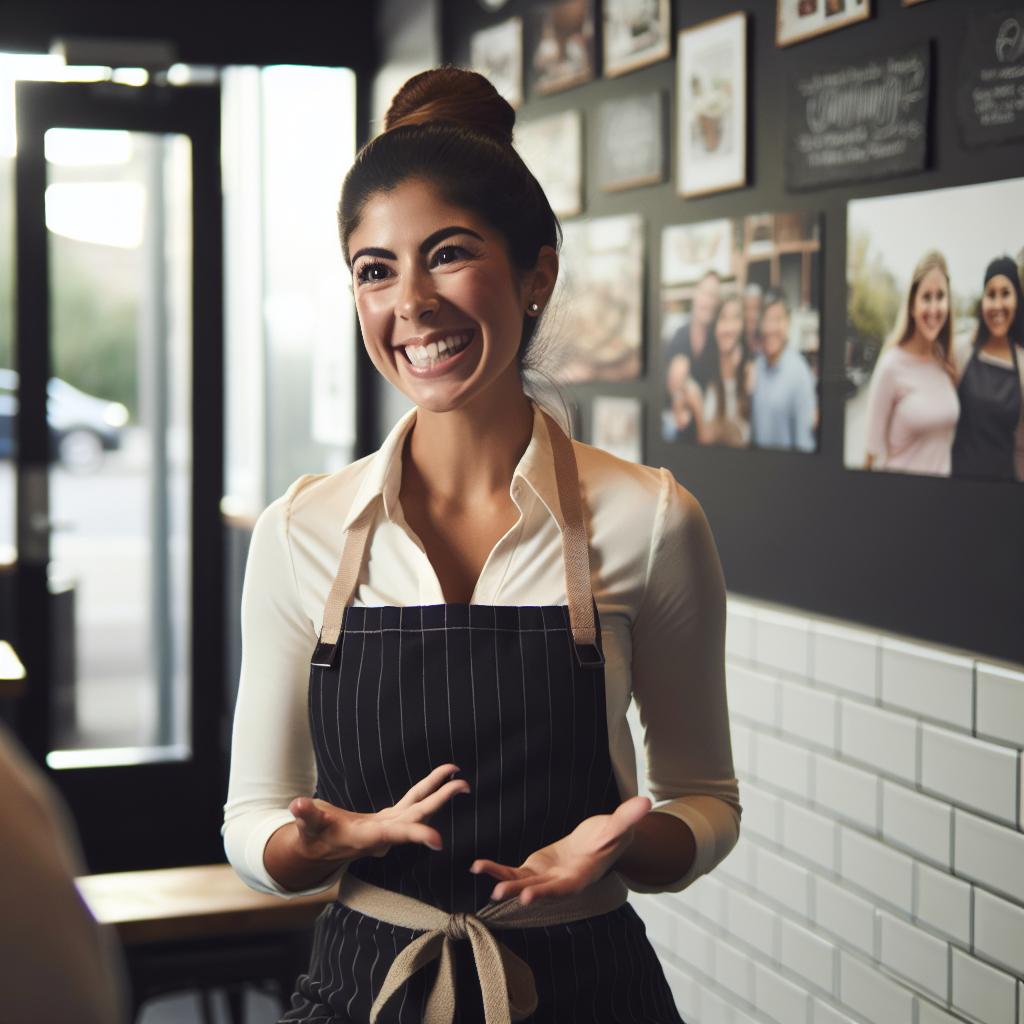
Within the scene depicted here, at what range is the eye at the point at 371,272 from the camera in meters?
1.44

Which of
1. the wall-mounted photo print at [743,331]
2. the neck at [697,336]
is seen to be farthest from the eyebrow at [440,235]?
the neck at [697,336]

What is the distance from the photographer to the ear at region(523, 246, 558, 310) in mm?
1515

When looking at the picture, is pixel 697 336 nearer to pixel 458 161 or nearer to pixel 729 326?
pixel 729 326

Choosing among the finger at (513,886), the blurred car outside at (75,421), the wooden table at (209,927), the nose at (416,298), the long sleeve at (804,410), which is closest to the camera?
the finger at (513,886)

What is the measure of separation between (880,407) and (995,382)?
309 mm

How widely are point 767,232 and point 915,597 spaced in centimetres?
80

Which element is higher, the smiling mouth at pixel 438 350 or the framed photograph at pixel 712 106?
the framed photograph at pixel 712 106

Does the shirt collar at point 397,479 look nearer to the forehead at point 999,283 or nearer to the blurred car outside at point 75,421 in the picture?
the forehead at point 999,283

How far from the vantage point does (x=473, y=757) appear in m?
1.42

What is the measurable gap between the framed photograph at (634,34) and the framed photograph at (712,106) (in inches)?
3.3

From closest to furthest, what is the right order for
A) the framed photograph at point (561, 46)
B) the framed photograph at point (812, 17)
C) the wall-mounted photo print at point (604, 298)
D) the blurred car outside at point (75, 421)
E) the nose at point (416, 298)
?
the nose at point (416, 298)
the framed photograph at point (812, 17)
the wall-mounted photo print at point (604, 298)
the framed photograph at point (561, 46)
the blurred car outside at point (75, 421)

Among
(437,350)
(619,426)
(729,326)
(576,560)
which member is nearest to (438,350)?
(437,350)

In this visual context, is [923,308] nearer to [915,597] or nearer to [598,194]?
[915,597]

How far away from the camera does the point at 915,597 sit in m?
2.41
